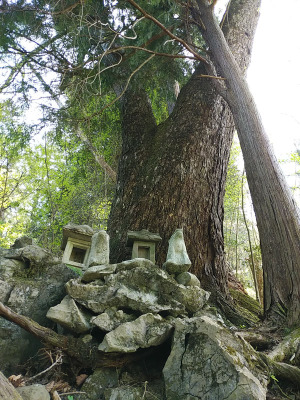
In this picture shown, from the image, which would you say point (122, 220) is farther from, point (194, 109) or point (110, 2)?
point (110, 2)

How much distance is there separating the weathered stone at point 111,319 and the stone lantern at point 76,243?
1.23 meters

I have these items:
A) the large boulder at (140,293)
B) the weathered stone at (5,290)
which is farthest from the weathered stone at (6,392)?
the weathered stone at (5,290)

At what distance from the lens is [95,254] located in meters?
3.13

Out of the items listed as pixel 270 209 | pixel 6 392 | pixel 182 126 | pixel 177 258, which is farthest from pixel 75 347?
pixel 182 126

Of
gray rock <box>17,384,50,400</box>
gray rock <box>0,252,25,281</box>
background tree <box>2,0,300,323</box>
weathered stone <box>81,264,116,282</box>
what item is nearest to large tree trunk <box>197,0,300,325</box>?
background tree <box>2,0,300,323</box>

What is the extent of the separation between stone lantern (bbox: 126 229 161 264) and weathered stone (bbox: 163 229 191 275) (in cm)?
34

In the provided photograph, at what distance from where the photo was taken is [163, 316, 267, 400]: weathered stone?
194 centimetres

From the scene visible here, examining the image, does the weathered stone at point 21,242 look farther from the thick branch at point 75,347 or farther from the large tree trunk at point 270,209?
the large tree trunk at point 270,209

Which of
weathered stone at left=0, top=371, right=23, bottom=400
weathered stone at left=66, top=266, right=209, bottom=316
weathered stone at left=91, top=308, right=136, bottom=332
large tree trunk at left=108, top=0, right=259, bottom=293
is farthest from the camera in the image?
large tree trunk at left=108, top=0, right=259, bottom=293

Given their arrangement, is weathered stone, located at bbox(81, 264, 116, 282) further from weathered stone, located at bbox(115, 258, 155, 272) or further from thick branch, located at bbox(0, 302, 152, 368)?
thick branch, located at bbox(0, 302, 152, 368)

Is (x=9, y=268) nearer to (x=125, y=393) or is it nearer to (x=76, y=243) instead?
(x=76, y=243)

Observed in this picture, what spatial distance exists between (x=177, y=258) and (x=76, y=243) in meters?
1.40

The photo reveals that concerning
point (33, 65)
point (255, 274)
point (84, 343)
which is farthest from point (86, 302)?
point (255, 274)

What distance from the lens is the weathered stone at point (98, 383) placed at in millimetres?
2215
